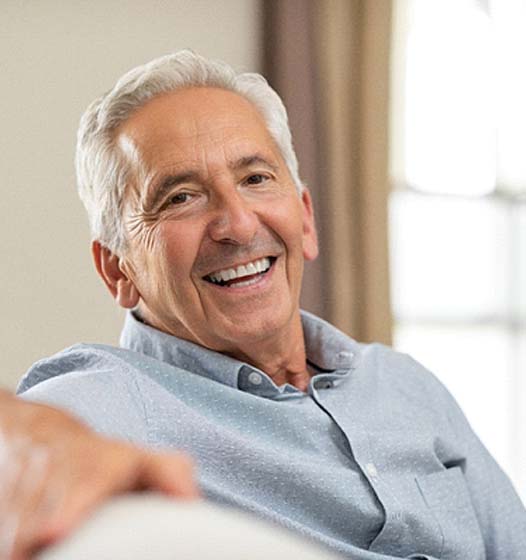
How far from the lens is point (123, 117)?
1.92 metres

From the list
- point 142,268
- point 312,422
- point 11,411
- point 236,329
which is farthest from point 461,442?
point 11,411

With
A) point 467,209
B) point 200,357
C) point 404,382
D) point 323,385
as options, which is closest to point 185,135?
point 200,357

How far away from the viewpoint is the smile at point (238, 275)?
6.11 ft

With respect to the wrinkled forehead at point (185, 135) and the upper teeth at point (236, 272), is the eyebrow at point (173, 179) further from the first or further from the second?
the upper teeth at point (236, 272)

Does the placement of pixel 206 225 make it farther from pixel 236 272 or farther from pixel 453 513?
pixel 453 513

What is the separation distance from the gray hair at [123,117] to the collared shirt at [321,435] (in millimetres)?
202

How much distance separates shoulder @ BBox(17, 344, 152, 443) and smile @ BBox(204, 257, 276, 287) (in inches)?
7.7

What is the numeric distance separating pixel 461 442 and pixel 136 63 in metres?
1.85

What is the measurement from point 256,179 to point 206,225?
0.14 metres

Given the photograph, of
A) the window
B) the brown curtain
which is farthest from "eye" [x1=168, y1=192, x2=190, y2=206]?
the window

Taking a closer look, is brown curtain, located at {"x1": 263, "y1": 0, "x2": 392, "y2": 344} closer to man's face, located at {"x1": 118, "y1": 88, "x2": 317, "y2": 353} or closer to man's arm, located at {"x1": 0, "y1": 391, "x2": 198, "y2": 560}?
man's face, located at {"x1": 118, "y1": 88, "x2": 317, "y2": 353}

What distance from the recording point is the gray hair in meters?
1.91

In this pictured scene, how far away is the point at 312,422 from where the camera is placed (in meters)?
1.83

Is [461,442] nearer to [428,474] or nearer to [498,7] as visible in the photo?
[428,474]
